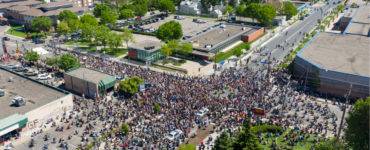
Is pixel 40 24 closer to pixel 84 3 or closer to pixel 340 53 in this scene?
pixel 84 3

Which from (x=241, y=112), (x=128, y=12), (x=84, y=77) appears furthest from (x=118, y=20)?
(x=241, y=112)

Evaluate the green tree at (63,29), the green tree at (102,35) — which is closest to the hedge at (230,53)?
the green tree at (102,35)

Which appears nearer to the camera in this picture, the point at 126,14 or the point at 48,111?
the point at 48,111

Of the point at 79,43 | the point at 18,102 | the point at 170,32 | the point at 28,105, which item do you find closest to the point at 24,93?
the point at 18,102

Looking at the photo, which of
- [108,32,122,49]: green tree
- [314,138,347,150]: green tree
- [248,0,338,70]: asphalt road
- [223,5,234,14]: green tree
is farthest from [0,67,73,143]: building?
[223,5,234,14]: green tree

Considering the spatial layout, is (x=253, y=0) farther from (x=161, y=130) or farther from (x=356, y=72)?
(x=161, y=130)

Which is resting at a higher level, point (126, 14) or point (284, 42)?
point (126, 14)
